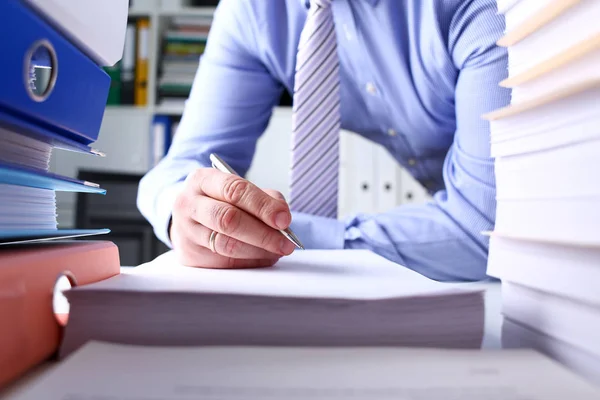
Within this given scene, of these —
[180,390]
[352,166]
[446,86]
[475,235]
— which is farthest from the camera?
[352,166]

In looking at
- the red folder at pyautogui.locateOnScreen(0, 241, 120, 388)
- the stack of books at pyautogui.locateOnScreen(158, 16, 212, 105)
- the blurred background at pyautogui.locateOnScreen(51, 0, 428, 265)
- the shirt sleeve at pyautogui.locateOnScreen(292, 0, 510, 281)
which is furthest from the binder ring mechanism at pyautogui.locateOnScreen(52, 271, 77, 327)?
the stack of books at pyautogui.locateOnScreen(158, 16, 212, 105)

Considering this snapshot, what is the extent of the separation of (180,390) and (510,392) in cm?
14

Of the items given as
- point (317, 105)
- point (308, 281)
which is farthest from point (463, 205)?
point (308, 281)

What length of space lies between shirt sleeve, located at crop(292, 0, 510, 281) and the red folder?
0.56m

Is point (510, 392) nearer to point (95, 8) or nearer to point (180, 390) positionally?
point (180, 390)

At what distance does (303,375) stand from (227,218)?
0.94 ft

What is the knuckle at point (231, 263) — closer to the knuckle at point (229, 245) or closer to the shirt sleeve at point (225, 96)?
the knuckle at point (229, 245)

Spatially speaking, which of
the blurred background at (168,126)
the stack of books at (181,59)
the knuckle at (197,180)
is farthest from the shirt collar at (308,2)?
the stack of books at (181,59)

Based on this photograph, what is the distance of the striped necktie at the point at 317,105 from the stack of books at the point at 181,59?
1632 mm

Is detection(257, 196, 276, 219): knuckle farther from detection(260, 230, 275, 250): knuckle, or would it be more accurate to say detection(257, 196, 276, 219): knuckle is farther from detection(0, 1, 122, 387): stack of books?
detection(0, 1, 122, 387): stack of books

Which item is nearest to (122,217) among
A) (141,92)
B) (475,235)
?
(141,92)

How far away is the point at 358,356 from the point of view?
24cm

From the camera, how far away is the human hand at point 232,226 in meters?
0.47

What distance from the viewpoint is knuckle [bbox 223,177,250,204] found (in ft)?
A: 1.61
